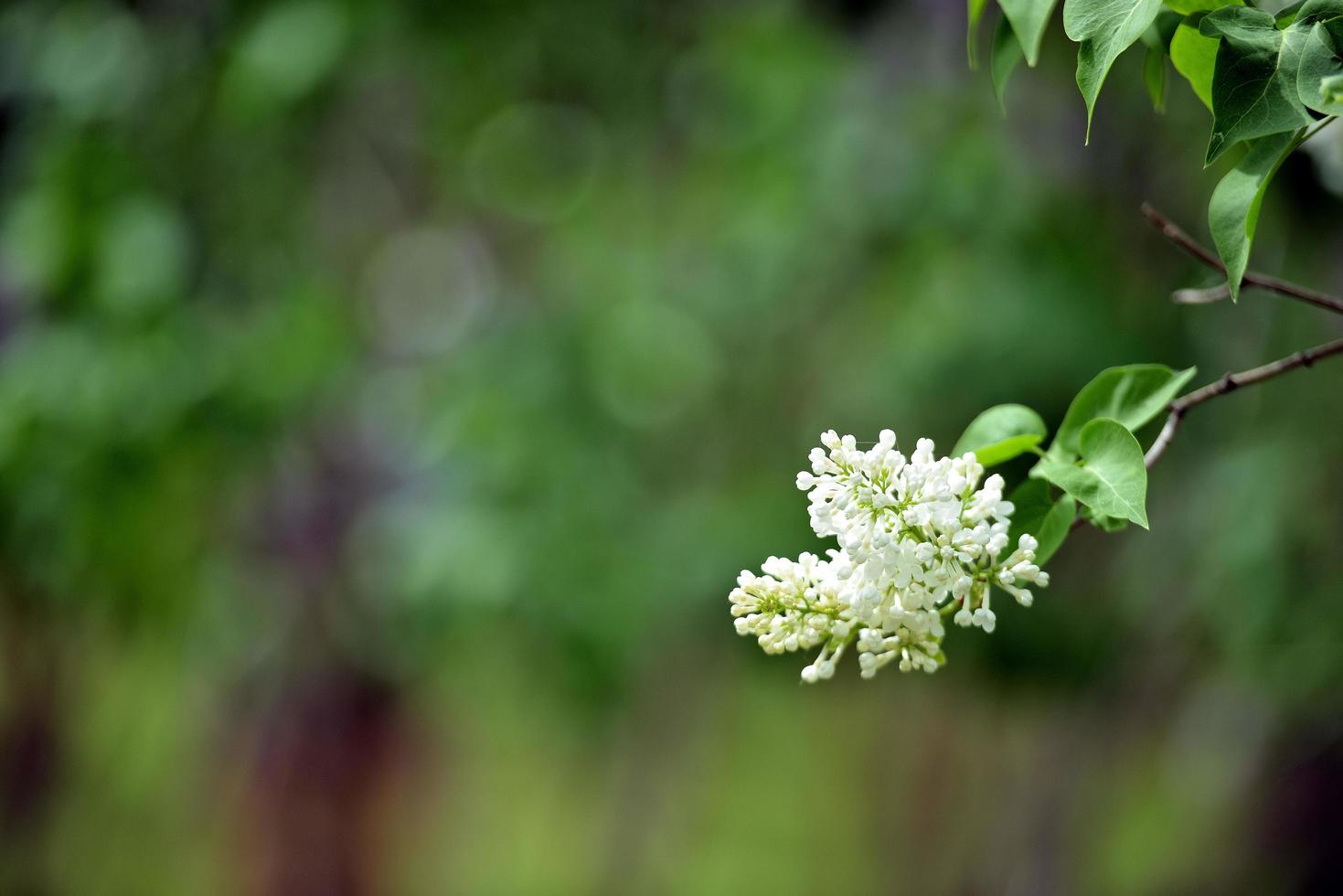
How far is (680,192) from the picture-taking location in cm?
250

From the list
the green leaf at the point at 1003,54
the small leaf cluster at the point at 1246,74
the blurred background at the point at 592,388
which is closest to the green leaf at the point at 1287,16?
the small leaf cluster at the point at 1246,74

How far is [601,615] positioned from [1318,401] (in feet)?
3.62

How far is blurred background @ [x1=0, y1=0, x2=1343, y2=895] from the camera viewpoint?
1.74 m

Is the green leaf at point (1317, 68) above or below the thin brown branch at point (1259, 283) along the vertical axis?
above

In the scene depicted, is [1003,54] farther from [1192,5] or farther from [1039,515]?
[1039,515]

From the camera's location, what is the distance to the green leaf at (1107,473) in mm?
436

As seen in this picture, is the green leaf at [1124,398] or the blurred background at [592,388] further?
the blurred background at [592,388]

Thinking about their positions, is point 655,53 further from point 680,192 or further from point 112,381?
point 112,381

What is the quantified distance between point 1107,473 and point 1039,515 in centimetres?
5

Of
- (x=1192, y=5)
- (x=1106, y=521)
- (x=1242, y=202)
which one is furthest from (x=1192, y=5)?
(x=1106, y=521)

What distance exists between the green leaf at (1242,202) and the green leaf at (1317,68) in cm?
2

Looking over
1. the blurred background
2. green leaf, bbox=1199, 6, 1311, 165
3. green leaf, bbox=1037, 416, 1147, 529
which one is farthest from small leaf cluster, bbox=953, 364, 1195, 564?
the blurred background

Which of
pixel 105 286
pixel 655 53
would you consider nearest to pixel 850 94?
pixel 655 53

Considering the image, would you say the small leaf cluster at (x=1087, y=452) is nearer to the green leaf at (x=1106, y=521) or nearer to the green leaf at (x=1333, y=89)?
the green leaf at (x=1106, y=521)
